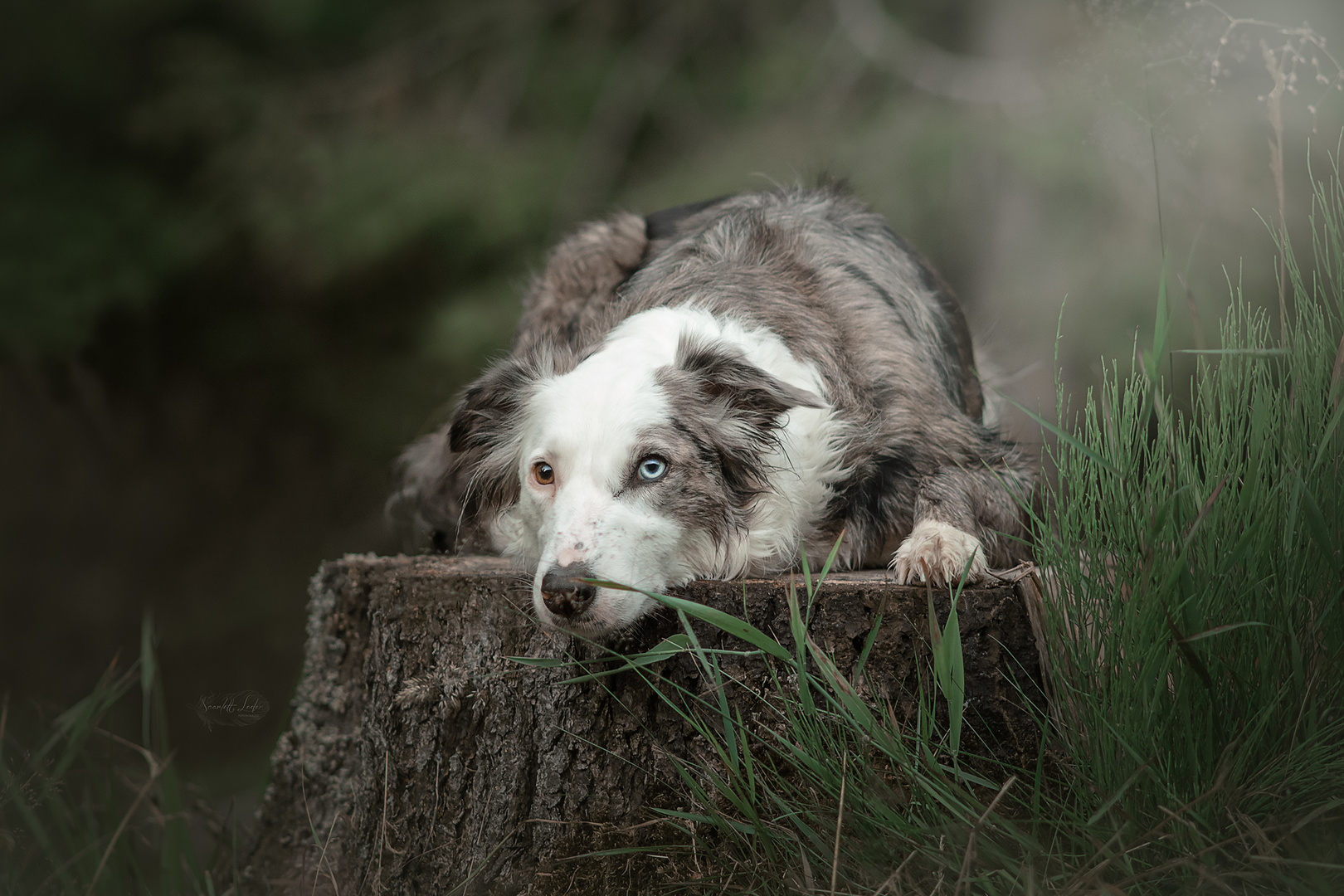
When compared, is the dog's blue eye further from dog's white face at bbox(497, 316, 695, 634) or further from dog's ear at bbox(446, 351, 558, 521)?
dog's ear at bbox(446, 351, 558, 521)

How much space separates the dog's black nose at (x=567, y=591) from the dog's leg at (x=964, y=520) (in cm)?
Answer: 74

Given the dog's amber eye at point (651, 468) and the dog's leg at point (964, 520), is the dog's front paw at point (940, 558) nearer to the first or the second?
the dog's leg at point (964, 520)

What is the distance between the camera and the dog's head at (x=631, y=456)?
218cm

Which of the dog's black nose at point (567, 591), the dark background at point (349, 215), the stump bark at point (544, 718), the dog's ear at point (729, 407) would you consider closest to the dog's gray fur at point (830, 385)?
the dog's ear at point (729, 407)

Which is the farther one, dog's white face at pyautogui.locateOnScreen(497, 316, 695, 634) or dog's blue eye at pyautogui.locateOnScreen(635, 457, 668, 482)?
dog's blue eye at pyautogui.locateOnScreen(635, 457, 668, 482)

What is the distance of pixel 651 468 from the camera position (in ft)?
7.97

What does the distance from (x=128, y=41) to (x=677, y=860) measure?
7236mm

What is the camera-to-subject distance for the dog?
7.68 ft

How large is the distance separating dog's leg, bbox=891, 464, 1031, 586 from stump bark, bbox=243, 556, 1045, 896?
15cm

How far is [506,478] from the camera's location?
2912mm

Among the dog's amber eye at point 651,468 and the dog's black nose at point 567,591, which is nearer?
the dog's black nose at point 567,591

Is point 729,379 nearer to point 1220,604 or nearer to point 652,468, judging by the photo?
point 652,468

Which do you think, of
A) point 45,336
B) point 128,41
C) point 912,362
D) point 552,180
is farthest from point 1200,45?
point 128,41

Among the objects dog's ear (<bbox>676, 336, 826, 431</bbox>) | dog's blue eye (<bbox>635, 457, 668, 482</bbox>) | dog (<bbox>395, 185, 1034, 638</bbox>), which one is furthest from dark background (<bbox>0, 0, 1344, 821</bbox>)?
dog's blue eye (<bbox>635, 457, 668, 482</bbox>)
